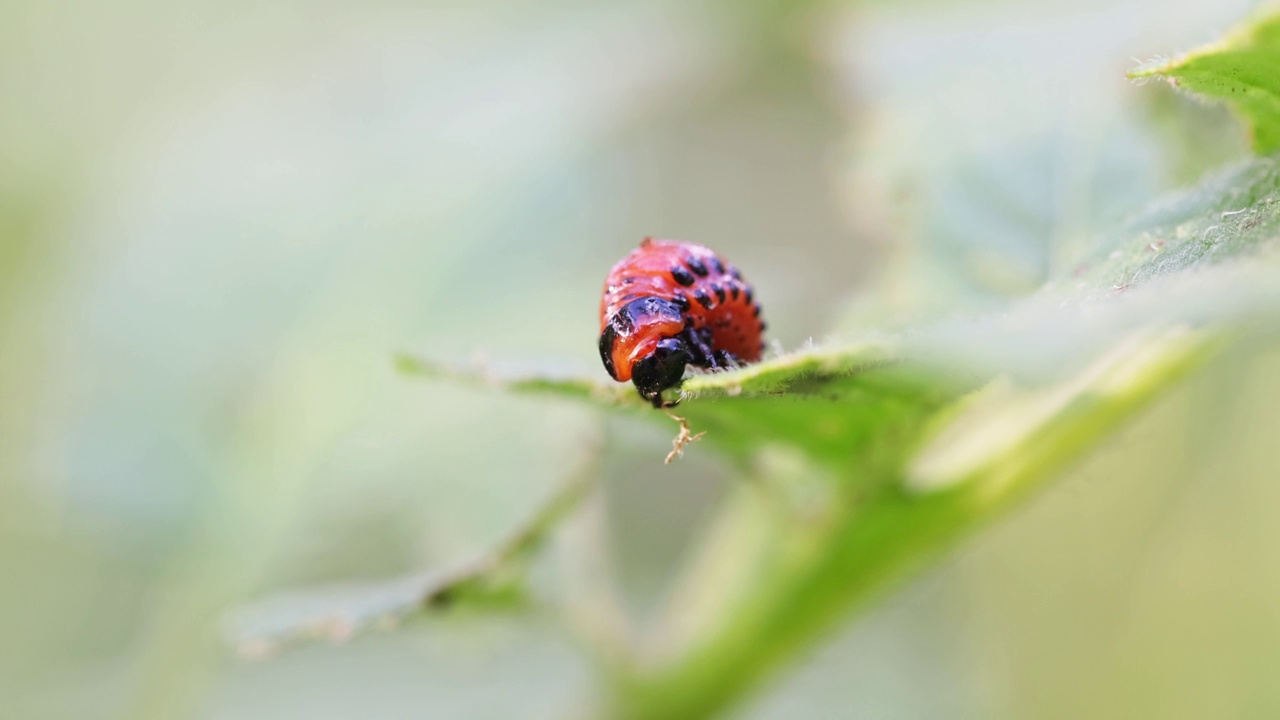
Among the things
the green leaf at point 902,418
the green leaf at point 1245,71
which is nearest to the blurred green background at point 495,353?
the green leaf at point 902,418

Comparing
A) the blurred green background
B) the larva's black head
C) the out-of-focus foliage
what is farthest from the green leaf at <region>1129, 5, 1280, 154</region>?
the larva's black head

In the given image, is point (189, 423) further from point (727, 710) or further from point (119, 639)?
point (727, 710)

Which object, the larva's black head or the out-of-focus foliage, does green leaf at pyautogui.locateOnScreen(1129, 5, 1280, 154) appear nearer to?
the out-of-focus foliage

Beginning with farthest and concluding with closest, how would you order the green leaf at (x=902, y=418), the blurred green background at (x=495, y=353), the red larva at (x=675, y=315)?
the blurred green background at (x=495, y=353) < the red larva at (x=675, y=315) < the green leaf at (x=902, y=418)

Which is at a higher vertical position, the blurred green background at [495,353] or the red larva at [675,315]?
the blurred green background at [495,353]

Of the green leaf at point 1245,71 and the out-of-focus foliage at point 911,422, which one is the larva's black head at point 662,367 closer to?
the out-of-focus foliage at point 911,422

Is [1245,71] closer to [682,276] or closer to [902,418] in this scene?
[902,418]

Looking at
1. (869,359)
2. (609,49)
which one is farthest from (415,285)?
(869,359)
